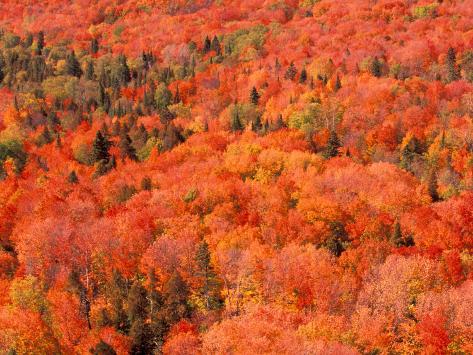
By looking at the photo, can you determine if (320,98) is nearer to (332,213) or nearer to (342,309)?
(332,213)

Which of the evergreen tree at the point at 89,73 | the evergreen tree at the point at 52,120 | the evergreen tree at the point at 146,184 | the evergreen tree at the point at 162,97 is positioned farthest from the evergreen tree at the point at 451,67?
the evergreen tree at the point at 89,73

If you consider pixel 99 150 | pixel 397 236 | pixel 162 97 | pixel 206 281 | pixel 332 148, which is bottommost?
pixel 397 236

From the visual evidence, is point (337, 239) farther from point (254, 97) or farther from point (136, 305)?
point (254, 97)

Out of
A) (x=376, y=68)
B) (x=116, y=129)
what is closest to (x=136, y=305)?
(x=116, y=129)

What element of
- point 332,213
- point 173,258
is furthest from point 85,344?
point 332,213

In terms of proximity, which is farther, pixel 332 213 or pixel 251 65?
pixel 251 65
